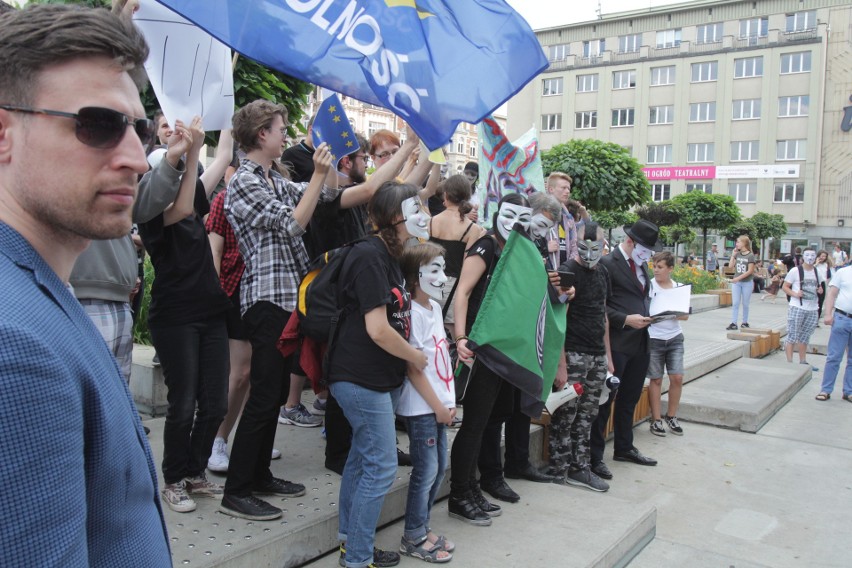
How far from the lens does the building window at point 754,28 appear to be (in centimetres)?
5247

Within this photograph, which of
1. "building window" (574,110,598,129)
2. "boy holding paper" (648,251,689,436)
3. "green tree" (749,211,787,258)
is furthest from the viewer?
"building window" (574,110,598,129)

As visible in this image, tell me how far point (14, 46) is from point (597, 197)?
2380cm

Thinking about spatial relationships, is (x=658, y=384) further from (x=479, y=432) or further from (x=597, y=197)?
(x=597, y=197)

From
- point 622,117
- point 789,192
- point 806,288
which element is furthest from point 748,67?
point 806,288

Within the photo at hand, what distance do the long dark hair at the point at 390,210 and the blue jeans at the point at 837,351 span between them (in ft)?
26.8

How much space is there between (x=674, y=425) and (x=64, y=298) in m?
7.26

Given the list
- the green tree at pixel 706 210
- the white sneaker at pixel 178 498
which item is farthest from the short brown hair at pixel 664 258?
the green tree at pixel 706 210

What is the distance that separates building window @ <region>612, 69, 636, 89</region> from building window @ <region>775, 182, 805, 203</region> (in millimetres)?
14137

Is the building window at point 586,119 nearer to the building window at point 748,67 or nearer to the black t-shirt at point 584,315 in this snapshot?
the building window at point 748,67

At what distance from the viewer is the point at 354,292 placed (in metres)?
3.27

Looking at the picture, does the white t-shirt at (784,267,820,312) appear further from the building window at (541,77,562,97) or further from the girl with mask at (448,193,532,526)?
the building window at (541,77,562,97)

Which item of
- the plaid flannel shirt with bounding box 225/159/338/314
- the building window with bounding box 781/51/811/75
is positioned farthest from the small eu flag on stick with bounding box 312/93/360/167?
the building window with bounding box 781/51/811/75

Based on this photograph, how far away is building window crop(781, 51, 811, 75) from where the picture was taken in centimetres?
4984

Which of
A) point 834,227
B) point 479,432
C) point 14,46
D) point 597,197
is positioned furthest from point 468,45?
point 834,227
